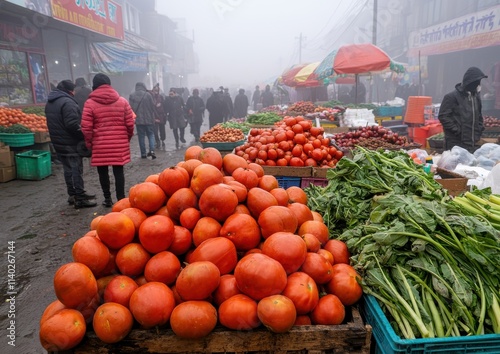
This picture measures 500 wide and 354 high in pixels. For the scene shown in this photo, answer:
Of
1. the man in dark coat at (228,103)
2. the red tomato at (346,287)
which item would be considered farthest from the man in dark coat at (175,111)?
the red tomato at (346,287)

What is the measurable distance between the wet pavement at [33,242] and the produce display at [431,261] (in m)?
2.83

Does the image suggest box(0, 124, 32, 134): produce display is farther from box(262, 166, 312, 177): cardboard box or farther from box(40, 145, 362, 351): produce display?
box(40, 145, 362, 351): produce display

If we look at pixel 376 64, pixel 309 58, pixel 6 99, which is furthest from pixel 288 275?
pixel 309 58

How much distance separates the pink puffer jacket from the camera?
5.82 metres

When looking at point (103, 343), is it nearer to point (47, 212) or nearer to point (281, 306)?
point (281, 306)

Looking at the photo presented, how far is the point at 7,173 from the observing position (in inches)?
314

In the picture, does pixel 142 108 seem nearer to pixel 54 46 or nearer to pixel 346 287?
pixel 54 46

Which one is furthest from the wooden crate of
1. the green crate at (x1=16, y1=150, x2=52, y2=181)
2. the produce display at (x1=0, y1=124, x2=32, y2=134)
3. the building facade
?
the building facade

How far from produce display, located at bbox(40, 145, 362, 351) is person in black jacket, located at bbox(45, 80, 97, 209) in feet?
14.6

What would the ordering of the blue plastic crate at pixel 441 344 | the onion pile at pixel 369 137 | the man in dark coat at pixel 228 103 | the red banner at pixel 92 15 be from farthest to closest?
1. the man in dark coat at pixel 228 103
2. the red banner at pixel 92 15
3. the onion pile at pixel 369 137
4. the blue plastic crate at pixel 441 344

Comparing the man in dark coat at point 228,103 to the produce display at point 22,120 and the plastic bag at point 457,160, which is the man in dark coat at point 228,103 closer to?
the produce display at point 22,120

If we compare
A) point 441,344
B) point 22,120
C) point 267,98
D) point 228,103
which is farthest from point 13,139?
point 267,98

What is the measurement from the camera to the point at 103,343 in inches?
71.8

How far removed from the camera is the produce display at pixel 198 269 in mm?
1789
